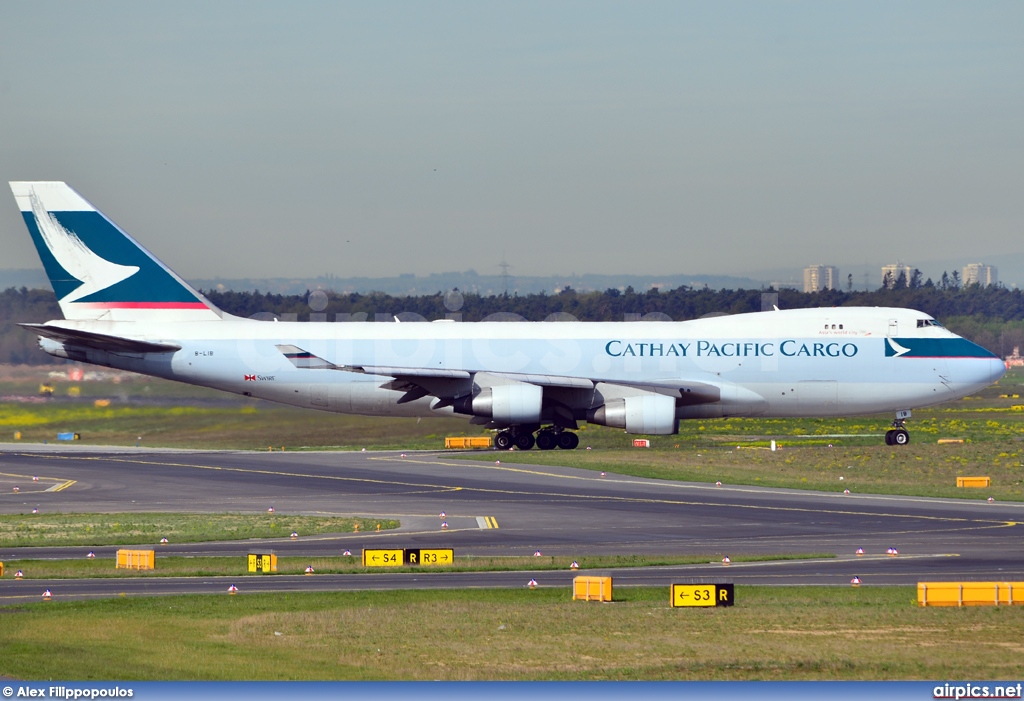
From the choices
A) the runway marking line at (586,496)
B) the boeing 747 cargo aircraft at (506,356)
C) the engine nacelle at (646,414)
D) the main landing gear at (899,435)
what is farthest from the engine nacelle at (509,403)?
the main landing gear at (899,435)

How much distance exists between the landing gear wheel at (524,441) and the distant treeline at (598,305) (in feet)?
20.8

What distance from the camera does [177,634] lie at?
20.5 meters

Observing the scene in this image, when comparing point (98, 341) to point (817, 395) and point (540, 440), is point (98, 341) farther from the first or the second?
point (817, 395)

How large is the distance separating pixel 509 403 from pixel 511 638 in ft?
114

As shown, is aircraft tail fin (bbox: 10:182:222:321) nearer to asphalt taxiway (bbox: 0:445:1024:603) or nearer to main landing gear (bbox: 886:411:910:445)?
asphalt taxiway (bbox: 0:445:1024:603)

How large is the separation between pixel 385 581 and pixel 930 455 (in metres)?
33.0

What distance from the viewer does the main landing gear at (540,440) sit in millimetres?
58438

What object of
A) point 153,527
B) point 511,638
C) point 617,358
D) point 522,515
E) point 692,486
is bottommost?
point 511,638

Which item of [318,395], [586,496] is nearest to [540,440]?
[318,395]

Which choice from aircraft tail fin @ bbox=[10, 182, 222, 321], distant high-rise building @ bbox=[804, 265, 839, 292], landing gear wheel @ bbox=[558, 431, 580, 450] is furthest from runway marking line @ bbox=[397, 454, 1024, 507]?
distant high-rise building @ bbox=[804, 265, 839, 292]

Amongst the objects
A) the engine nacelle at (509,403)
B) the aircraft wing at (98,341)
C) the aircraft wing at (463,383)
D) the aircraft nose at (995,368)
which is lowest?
the engine nacelle at (509,403)

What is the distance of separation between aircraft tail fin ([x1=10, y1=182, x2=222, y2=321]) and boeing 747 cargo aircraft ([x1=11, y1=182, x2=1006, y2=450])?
6 centimetres

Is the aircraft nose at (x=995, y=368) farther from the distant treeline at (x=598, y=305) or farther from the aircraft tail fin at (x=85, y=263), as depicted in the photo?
the aircraft tail fin at (x=85, y=263)

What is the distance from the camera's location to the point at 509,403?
54.6 meters
